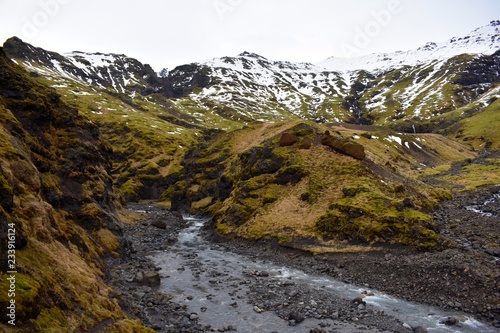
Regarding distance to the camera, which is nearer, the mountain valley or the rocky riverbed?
the mountain valley

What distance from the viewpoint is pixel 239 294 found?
2867 cm

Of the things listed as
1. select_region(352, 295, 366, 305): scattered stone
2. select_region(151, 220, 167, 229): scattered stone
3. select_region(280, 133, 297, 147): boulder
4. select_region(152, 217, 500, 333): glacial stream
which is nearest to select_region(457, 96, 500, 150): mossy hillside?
select_region(280, 133, 297, 147): boulder

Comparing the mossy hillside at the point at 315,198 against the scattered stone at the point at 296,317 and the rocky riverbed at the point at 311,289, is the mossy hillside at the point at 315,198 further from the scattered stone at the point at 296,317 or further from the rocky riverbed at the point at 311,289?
the scattered stone at the point at 296,317

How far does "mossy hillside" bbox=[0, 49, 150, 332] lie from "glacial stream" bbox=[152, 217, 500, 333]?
6446 millimetres

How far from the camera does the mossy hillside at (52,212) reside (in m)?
15.9

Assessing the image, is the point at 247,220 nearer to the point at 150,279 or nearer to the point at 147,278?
the point at 150,279

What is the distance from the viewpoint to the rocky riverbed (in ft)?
76.0

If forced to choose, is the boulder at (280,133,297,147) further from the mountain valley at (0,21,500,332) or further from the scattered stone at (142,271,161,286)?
the scattered stone at (142,271,161,286)

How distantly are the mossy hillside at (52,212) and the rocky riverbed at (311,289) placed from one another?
3584 mm

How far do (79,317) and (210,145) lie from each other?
270 ft

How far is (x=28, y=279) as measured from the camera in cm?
1529

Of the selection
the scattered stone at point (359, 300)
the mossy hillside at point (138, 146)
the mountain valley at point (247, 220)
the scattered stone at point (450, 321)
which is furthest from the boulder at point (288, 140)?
the mossy hillside at point (138, 146)

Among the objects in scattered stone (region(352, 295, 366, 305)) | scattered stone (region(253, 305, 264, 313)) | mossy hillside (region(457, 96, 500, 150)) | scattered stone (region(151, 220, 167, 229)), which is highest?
mossy hillside (region(457, 96, 500, 150))

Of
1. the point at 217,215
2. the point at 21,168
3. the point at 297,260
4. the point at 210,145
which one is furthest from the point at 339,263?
the point at 210,145
